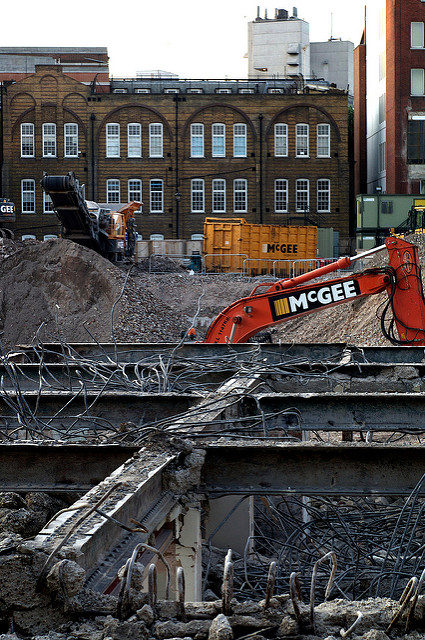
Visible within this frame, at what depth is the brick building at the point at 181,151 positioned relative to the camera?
177ft

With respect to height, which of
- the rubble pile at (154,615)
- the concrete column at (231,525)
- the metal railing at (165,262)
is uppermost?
the metal railing at (165,262)

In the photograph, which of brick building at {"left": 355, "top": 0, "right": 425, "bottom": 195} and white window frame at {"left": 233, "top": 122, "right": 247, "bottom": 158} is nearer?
brick building at {"left": 355, "top": 0, "right": 425, "bottom": 195}

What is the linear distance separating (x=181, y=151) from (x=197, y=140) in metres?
1.30

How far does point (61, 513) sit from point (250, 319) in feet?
29.5

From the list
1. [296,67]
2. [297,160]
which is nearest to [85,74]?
[296,67]

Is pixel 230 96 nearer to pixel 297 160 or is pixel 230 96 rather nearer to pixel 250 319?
pixel 297 160

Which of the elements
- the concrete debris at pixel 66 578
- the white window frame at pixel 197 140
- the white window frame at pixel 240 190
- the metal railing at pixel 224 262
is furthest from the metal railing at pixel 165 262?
the concrete debris at pixel 66 578

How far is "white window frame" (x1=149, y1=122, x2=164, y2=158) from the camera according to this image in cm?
5403

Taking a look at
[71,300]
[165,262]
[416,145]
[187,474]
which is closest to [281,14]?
[416,145]

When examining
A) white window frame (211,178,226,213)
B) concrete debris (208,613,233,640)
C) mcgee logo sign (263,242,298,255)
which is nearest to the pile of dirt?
mcgee logo sign (263,242,298,255)

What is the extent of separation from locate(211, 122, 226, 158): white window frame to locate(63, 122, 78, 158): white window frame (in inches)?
351

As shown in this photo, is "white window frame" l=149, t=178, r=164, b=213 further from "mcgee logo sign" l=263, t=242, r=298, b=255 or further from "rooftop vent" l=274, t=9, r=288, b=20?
"rooftop vent" l=274, t=9, r=288, b=20

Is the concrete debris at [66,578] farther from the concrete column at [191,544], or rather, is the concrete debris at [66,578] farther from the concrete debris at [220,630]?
the concrete column at [191,544]

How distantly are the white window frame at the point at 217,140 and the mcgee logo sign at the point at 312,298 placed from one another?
141 feet
